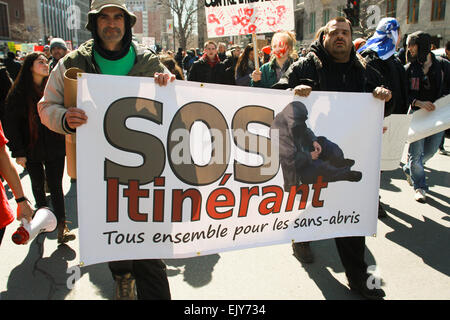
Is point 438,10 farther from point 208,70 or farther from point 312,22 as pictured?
point 208,70

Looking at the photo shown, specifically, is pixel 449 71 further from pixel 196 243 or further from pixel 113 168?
pixel 113 168

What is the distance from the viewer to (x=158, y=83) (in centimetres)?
242

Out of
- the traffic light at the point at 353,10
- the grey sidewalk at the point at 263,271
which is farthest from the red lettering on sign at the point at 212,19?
→ the traffic light at the point at 353,10

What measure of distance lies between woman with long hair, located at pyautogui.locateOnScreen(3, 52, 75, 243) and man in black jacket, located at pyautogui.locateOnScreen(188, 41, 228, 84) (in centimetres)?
340

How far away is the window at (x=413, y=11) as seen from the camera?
32938mm

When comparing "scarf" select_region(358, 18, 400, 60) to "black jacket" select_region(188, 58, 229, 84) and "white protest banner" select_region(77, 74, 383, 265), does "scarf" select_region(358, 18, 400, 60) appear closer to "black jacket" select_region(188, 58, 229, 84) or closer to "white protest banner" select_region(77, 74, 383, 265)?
"white protest banner" select_region(77, 74, 383, 265)

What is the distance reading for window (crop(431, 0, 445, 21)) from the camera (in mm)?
30969

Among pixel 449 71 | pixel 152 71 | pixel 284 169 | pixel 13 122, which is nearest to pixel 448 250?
pixel 284 169

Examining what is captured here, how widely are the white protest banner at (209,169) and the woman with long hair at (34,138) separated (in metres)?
1.80

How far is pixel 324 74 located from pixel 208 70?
433 centimetres

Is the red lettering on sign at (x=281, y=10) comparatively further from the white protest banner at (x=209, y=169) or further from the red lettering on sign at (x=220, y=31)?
the white protest banner at (x=209, y=169)

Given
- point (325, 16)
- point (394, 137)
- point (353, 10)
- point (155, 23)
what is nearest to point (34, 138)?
point (394, 137)
